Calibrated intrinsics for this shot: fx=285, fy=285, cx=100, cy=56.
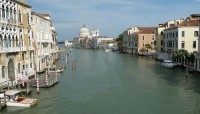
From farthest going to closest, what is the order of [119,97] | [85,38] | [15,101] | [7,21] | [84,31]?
[84,31] < [85,38] < [7,21] < [119,97] < [15,101]

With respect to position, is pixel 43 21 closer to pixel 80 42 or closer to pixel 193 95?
pixel 193 95

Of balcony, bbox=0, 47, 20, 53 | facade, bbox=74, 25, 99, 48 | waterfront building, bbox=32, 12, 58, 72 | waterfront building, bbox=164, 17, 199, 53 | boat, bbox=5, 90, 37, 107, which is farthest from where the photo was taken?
facade, bbox=74, 25, 99, 48

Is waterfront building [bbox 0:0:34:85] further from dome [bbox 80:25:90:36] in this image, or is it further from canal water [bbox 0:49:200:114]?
dome [bbox 80:25:90:36]

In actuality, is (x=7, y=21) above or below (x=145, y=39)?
above

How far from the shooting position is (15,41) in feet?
71.4

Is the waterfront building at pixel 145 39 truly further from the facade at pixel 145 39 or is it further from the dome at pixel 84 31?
the dome at pixel 84 31

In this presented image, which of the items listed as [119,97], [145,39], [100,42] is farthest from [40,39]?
[100,42]

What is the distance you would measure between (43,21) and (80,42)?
135m

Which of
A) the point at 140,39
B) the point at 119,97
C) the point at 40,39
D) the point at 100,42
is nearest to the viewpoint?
the point at 119,97

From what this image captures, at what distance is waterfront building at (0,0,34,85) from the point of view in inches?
765

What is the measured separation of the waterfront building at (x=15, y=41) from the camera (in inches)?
765

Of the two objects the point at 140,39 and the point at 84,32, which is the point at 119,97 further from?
the point at 84,32

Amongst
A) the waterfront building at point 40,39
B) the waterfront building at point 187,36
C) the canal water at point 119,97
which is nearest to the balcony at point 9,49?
the canal water at point 119,97

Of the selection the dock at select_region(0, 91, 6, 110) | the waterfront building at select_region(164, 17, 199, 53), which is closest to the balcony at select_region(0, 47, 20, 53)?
the dock at select_region(0, 91, 6, 110)
